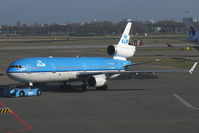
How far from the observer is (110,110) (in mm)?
31359

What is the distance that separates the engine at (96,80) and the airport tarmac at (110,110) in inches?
35.4

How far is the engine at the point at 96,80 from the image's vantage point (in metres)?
40.6

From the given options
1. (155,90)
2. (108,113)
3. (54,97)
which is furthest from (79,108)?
(155,90)

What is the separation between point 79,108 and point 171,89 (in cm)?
1447

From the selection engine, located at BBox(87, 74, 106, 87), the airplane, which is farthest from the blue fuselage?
engine, located at BBox(87, 74, 106, 87)

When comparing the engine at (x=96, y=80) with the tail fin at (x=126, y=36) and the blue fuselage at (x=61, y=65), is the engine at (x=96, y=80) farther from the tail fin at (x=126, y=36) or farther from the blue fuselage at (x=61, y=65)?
the tail fin at (x=126, y=36)

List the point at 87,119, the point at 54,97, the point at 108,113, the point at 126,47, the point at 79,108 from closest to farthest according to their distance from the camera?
the point at 87,119 < the point at 108,113 < the point at 79,108 < the point at 54,97 < the point at 126,47

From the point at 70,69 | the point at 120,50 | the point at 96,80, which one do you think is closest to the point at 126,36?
the point at 120,50

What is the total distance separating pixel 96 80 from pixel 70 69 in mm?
A: 3208

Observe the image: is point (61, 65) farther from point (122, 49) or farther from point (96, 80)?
point (122, 49)

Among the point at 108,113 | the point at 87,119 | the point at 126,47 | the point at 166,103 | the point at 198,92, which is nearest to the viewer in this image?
the point at 87,119

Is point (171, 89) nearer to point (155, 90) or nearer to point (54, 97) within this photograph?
point (155, 90)

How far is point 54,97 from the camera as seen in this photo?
38312 mm

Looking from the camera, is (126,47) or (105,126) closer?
(105,126)
